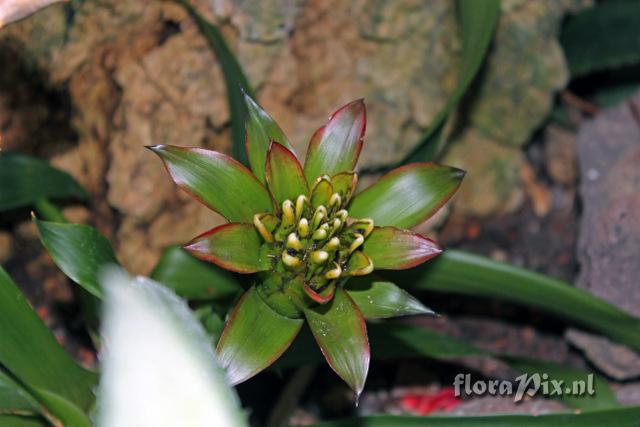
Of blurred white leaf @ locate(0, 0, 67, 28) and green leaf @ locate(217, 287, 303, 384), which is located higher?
blurred white leaf @ locate(0, 0, 67, 28)

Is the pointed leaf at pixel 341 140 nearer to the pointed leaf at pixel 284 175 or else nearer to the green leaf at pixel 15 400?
the pointed leaf at pixel 284 175

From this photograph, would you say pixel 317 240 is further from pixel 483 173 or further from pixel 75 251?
pixel 483 173

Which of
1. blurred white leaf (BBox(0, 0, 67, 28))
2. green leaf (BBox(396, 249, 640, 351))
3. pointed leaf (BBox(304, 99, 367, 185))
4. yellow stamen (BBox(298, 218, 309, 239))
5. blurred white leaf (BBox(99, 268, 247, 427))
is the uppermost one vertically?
blurred white leaf (BBox(0, 0, 67, 28))

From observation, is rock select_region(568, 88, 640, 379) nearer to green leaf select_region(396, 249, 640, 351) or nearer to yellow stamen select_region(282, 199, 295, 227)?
green leaf select_region(396, 249, 640, 351)

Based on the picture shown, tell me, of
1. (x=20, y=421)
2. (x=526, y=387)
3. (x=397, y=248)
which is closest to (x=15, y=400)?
(x=20, y=421)

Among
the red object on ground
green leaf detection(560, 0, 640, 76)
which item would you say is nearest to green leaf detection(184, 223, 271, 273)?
the red object on ground

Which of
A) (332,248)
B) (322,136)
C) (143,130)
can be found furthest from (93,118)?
(332,248)

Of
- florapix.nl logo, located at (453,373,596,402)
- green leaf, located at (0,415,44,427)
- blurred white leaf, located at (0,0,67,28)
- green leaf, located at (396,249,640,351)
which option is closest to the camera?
blurred white leaf, located at (0,0,67,28)

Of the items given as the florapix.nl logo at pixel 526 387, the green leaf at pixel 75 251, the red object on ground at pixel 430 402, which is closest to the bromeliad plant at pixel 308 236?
the green leaf at pixel 75 251
